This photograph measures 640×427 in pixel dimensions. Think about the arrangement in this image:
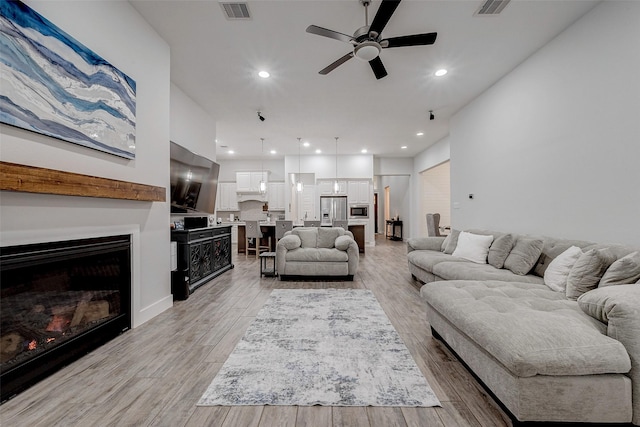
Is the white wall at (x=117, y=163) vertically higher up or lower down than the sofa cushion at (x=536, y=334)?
higher up

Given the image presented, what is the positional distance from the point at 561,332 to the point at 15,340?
3.14m

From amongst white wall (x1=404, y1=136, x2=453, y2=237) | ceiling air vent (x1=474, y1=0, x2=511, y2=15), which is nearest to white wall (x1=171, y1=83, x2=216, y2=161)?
ceiling air vent (x1=474, y1=0, x2=511, y2=15)

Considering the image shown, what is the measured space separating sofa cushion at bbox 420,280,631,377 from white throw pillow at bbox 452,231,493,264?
1.34 m

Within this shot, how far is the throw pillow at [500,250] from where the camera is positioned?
9.94 ft

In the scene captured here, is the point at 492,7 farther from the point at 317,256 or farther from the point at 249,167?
the point at 249,167

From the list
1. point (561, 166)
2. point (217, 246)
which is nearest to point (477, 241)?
point (561, 166)

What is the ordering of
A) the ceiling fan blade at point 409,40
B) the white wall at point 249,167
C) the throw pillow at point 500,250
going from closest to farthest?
the ceiling fan blade at point 409,40 < the throw pillow at point 500,250 < the white wall at point 249,167

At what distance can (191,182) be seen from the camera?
13.6 feet

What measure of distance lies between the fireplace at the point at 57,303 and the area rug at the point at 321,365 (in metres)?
1.14

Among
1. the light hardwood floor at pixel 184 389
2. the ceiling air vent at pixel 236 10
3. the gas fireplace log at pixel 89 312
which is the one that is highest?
the ceiling air vent at pixel 236 10

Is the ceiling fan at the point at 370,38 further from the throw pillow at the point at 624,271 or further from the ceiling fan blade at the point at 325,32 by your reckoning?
the throw pillow at the point at 624,271

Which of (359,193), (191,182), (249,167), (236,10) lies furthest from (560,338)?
(249,167)

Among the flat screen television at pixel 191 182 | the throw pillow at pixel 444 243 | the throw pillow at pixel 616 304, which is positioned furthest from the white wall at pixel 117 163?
the throw pillow at pixel 444 243

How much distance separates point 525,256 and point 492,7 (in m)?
2.49
